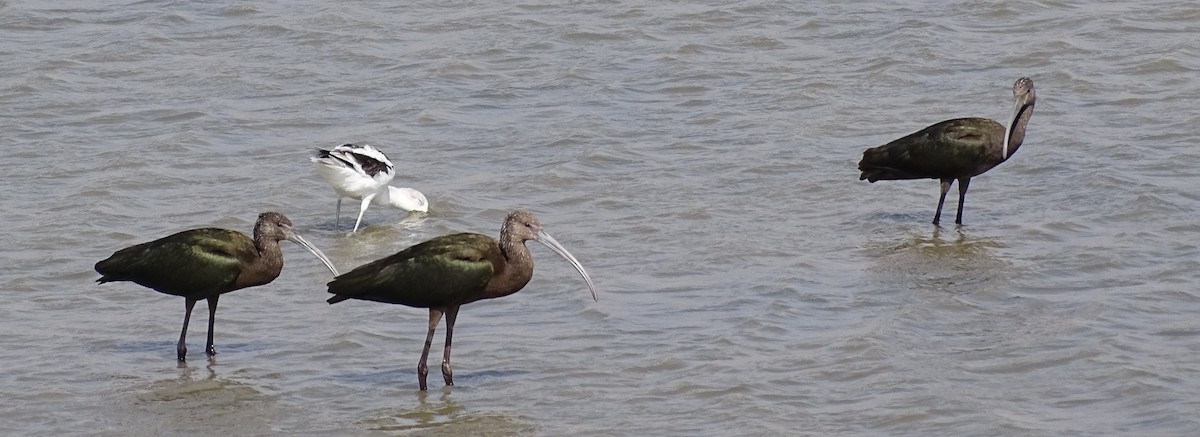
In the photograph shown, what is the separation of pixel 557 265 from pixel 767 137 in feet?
13.9

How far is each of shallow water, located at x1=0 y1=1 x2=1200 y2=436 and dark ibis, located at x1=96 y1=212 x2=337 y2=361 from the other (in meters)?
0.47

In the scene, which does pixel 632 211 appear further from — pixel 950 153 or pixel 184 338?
pixel 184 338

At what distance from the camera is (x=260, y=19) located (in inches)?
851

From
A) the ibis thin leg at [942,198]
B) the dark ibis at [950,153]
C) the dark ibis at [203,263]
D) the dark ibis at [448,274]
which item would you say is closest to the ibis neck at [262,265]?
the dark ibis at [203,263]

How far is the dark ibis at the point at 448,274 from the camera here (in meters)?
9.96

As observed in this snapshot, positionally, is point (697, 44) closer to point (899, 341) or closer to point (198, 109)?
point (198, 109)

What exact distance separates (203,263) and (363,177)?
430 cm

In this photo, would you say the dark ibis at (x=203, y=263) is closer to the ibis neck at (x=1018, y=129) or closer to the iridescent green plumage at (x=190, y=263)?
the iridescent green plumage at (x=190, y=263)

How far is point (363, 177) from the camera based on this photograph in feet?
48.5

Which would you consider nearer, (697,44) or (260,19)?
(697,44)

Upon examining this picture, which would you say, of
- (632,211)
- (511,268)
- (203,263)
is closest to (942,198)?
(632,211)

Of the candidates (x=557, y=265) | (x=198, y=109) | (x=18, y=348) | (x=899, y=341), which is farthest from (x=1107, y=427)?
(x=198, y=109)

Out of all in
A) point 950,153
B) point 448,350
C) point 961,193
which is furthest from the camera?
point 961,193

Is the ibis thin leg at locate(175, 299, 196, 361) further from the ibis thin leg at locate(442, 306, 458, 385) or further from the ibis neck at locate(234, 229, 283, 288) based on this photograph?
the ibis thin leg at locate(442, 306, 458, 385)
